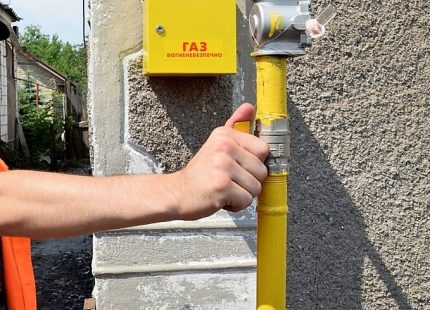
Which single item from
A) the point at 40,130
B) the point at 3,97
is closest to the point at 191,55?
the point at 40,130

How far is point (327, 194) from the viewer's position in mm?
2449

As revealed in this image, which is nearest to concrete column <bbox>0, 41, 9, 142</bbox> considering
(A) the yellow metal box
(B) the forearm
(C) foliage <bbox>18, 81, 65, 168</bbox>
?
(C) foliage <bbox>18, 81, 65, 168</bbox>

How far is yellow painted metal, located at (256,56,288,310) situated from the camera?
1.35 m

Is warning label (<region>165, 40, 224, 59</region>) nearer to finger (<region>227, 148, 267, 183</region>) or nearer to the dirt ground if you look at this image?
finger (<region>227, 148, 267, 183</region>)

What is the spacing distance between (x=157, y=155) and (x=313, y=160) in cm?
63

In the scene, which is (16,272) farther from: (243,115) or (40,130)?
(40,130)

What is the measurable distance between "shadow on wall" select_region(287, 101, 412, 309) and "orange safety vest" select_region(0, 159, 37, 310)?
1.07 metres

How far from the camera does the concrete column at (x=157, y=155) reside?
86.7 inches

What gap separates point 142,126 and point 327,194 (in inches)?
31.2

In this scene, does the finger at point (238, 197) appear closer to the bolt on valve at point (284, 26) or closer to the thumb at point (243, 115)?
the thumb at point (243, 115)

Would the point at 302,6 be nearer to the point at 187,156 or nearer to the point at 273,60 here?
the point at 273,60

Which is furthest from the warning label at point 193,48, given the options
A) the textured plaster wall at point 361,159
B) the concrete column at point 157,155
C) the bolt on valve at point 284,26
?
the bolt on valve at point 284,26

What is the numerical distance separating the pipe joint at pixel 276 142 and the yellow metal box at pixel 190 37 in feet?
2.48

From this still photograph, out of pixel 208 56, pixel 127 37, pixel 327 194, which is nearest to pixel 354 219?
pixel 327 194
